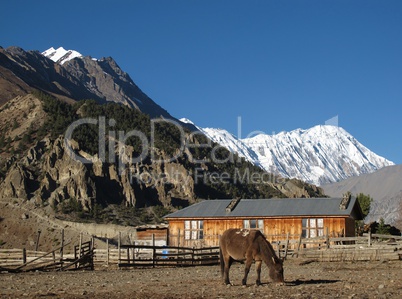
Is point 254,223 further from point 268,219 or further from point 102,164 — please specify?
point 102,164

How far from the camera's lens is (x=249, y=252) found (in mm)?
18062

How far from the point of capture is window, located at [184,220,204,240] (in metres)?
52.1

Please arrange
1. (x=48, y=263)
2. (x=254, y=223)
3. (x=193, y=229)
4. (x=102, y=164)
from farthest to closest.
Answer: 1. (x=102, y=164)
2. (x=193, y=229)
3. (x=254, y=223)
4. (x=48, y=263)

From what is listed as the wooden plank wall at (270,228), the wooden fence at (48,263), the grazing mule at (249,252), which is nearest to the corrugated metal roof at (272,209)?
the wooden plank wall at (270,228)

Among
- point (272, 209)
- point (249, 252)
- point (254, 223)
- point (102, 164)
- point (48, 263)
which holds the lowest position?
point (48, 263)

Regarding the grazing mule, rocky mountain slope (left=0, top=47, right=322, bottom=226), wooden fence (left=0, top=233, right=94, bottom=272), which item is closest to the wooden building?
wooden fence (left=0, top=233, right=94, bottom=272)

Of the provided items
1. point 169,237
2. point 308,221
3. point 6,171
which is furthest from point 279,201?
point 6,171

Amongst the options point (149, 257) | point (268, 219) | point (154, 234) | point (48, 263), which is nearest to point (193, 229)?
point (154, 234)

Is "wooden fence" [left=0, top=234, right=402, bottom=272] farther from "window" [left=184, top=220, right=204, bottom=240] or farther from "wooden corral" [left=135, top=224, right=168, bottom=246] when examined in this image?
"wooden corral" [left=135, top=224, right=168, bottom=246]

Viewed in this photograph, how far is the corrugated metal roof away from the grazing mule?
97.1ft

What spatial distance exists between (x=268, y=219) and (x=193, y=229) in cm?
698

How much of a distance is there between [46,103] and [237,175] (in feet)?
161

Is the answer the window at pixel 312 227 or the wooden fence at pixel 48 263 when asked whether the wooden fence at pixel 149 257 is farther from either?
the window at pixel 312 227

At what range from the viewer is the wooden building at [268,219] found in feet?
157
